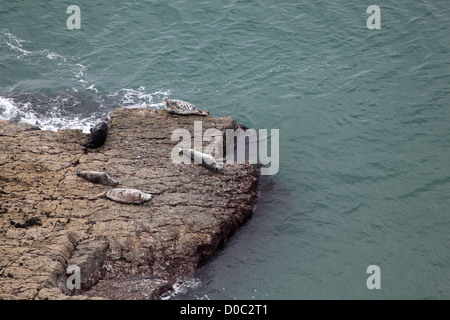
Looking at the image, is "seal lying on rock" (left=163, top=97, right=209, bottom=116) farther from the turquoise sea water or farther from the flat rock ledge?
the turquoise sea water

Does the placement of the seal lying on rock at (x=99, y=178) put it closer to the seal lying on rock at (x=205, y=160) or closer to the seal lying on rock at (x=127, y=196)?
the seal lying on rock at (x=127, y=196)

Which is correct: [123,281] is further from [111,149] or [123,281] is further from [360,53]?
[360,53]

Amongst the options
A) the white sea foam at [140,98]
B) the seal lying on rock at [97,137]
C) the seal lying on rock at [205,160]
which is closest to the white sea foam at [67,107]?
the white sea foam at [140,98]

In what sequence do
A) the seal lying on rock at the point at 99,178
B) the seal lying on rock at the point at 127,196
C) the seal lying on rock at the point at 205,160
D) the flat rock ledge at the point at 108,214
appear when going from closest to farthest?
the flat rock ledge at the point at 108,214 < the seal lying on rock at the point at 127,196 < the seal lying on rock at the point at 99,178 < the seal lying on rock at the point at 205,160

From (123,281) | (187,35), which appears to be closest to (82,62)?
(187,35)

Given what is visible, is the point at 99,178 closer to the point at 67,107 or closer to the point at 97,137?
the point at 97,137

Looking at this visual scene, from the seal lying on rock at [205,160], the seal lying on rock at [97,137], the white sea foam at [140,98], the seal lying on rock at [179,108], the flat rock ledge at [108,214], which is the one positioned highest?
the white sea foam at [140,98]

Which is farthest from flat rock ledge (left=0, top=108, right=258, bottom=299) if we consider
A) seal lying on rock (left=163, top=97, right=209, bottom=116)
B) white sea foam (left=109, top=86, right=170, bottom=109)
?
white sea foam (left=109, top=86, right=170, bottom=109)
